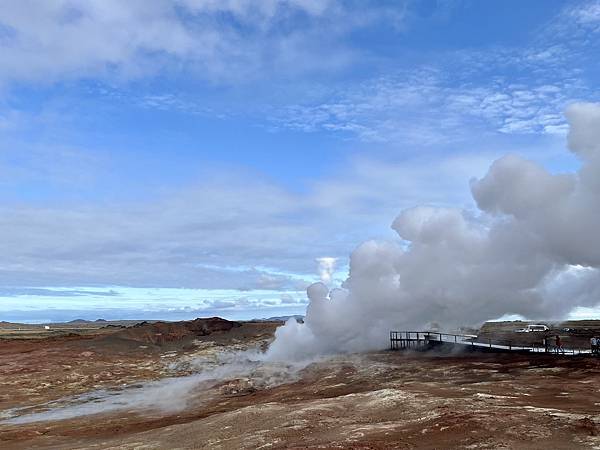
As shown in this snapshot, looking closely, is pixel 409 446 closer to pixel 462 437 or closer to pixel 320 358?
pixel 462 437

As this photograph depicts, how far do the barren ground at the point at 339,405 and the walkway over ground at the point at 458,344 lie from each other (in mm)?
2516

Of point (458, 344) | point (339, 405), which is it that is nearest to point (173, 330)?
point (458, 344)

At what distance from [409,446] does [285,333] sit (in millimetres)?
42989

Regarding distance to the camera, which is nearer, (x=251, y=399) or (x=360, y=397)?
(x=360, y=397)

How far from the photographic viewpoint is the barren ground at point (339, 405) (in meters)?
18.3

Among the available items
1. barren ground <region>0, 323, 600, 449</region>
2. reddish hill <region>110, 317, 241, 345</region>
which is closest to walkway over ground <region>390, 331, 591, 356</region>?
barren ground <region>0, 323, 600, 449</region>

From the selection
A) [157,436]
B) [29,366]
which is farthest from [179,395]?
[29,366]

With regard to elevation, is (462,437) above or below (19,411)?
above

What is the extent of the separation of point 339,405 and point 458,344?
24.9 m

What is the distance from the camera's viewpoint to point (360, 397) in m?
25.5

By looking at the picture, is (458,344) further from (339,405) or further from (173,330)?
(173,330)

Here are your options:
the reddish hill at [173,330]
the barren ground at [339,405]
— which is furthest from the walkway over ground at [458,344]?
the reddish hill at [173,330]

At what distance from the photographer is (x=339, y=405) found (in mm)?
24250

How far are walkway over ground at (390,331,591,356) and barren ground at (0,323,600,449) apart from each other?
2516 mm
